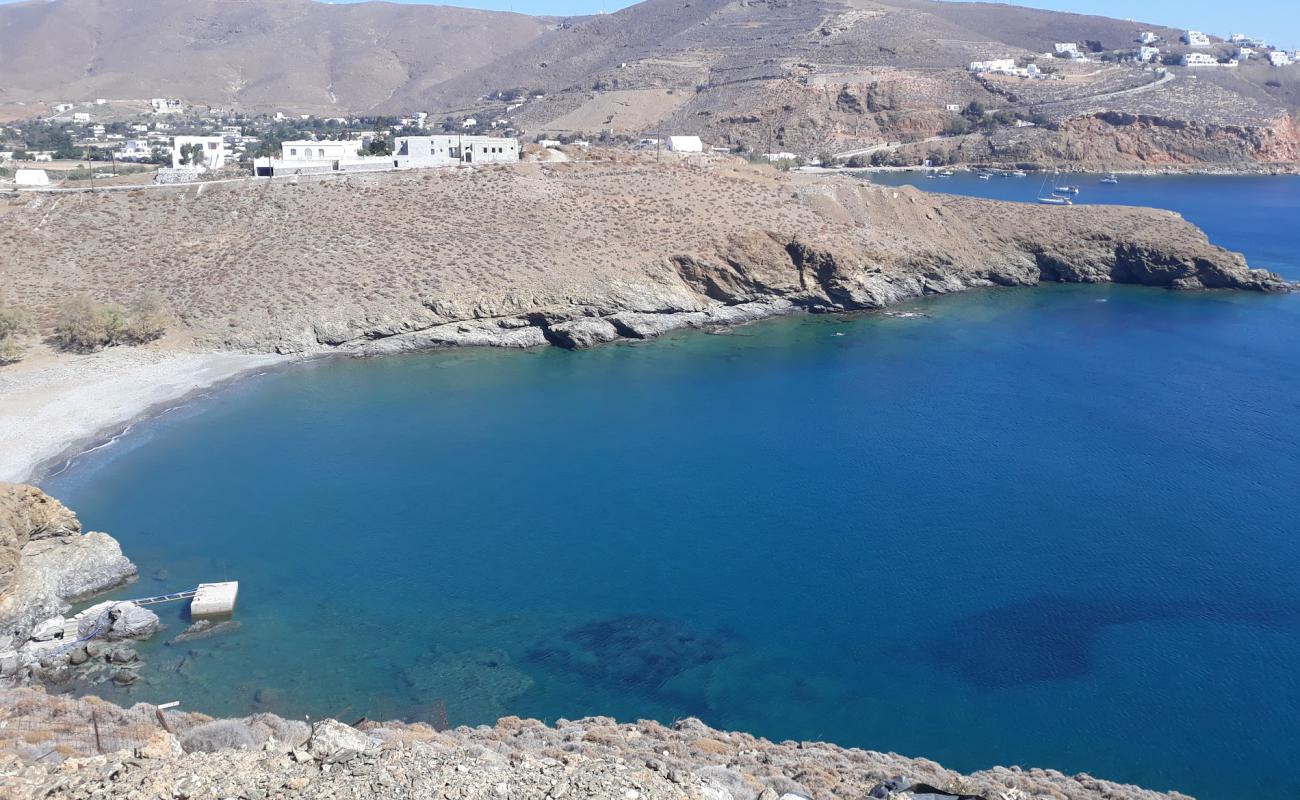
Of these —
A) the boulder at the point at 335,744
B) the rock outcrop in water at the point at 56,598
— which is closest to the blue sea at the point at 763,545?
the rock outcrop in water at the point at 56,598

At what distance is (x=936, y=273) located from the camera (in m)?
63.9

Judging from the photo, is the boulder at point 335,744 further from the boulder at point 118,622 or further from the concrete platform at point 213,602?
the boulder at point 118,622

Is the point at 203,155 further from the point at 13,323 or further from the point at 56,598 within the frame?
the point at 56,598

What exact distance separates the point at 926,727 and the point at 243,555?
778 inches

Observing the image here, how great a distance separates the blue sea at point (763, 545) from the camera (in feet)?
76.4

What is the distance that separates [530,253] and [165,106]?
131405 millimetres

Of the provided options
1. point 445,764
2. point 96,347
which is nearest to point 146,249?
point 96,347

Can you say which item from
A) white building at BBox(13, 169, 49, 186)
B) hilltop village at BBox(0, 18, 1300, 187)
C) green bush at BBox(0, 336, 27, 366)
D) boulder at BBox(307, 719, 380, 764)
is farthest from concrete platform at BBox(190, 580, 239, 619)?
hilltop village at BBox(0, 18, 1300, 187)

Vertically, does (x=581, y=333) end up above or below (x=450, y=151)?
below

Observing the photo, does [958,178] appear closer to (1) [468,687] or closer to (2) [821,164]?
(2) [821,164]

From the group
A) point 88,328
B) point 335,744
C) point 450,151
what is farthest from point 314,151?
point 335,744

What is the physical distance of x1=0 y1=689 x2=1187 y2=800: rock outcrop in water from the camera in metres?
13.5

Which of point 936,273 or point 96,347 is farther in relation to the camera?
point 936,273

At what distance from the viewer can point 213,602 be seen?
2631cm
